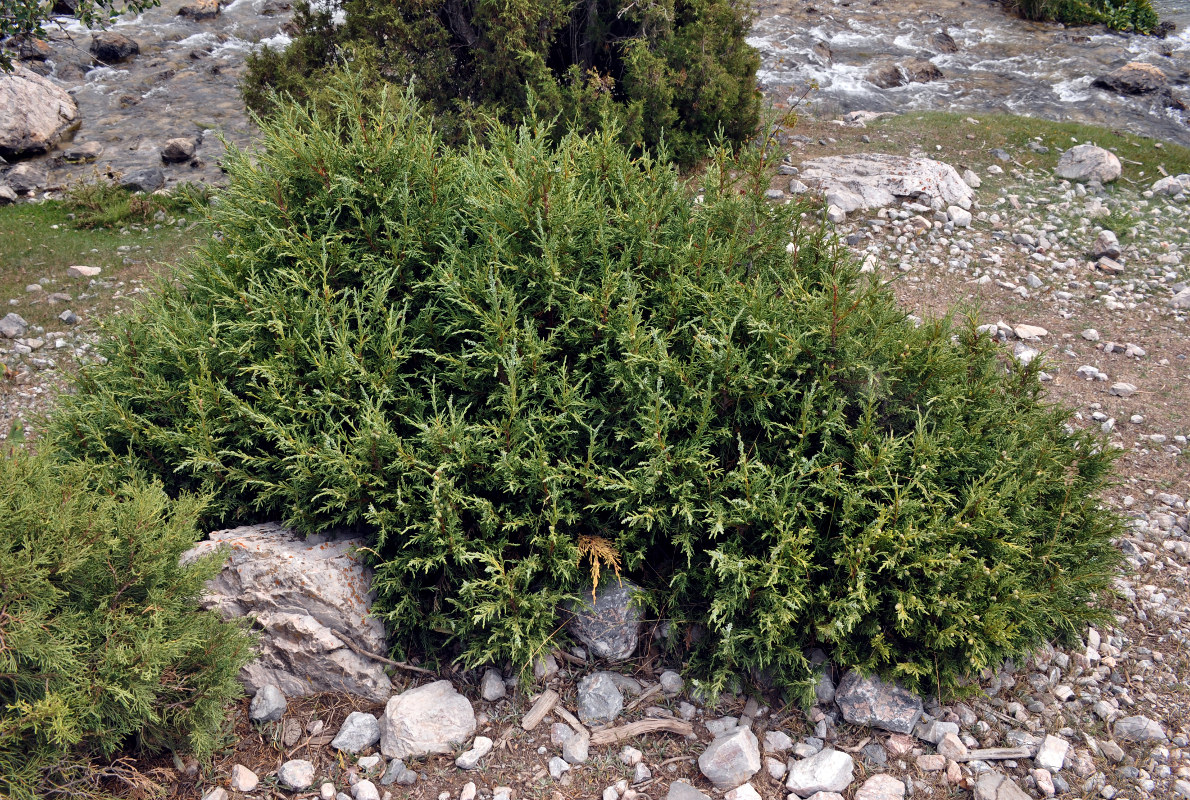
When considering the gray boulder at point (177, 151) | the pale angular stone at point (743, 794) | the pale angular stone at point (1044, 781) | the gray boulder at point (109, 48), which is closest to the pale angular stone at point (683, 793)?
the pale angular stone at point (743, 794)

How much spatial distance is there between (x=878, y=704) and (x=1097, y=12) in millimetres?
19441

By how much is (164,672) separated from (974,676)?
414 centimetres

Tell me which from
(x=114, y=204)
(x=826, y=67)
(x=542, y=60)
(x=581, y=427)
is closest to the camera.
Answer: (x=581, y=427)

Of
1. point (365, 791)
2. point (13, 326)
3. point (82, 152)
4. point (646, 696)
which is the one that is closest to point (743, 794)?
point (646, 696)

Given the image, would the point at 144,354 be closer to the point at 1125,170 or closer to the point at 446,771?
the point at 446,771

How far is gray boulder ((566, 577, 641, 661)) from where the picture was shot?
168 inches

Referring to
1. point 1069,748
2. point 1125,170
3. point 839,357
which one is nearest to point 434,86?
point 839,357

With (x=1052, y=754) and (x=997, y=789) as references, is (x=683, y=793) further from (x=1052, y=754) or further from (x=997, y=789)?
(x=1052, y=754)

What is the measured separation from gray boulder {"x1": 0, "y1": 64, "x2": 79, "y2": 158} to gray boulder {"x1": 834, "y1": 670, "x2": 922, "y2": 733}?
14.4 m

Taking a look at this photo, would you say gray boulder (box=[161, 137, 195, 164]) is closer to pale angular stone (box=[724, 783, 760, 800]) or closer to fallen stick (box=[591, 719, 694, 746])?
fallen stick (box=[591, 719, 694, 746])

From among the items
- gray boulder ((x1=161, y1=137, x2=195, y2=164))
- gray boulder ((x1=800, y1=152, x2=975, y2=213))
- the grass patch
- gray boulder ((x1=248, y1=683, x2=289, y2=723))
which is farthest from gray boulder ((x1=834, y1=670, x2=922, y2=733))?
gray boulder ((x1=161, y1=137, x2=195, y2=164))

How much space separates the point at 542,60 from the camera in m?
8.74

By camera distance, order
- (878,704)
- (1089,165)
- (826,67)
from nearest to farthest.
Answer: (878,704)
(1089,165)
(826,67)

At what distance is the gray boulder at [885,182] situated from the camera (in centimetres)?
946
